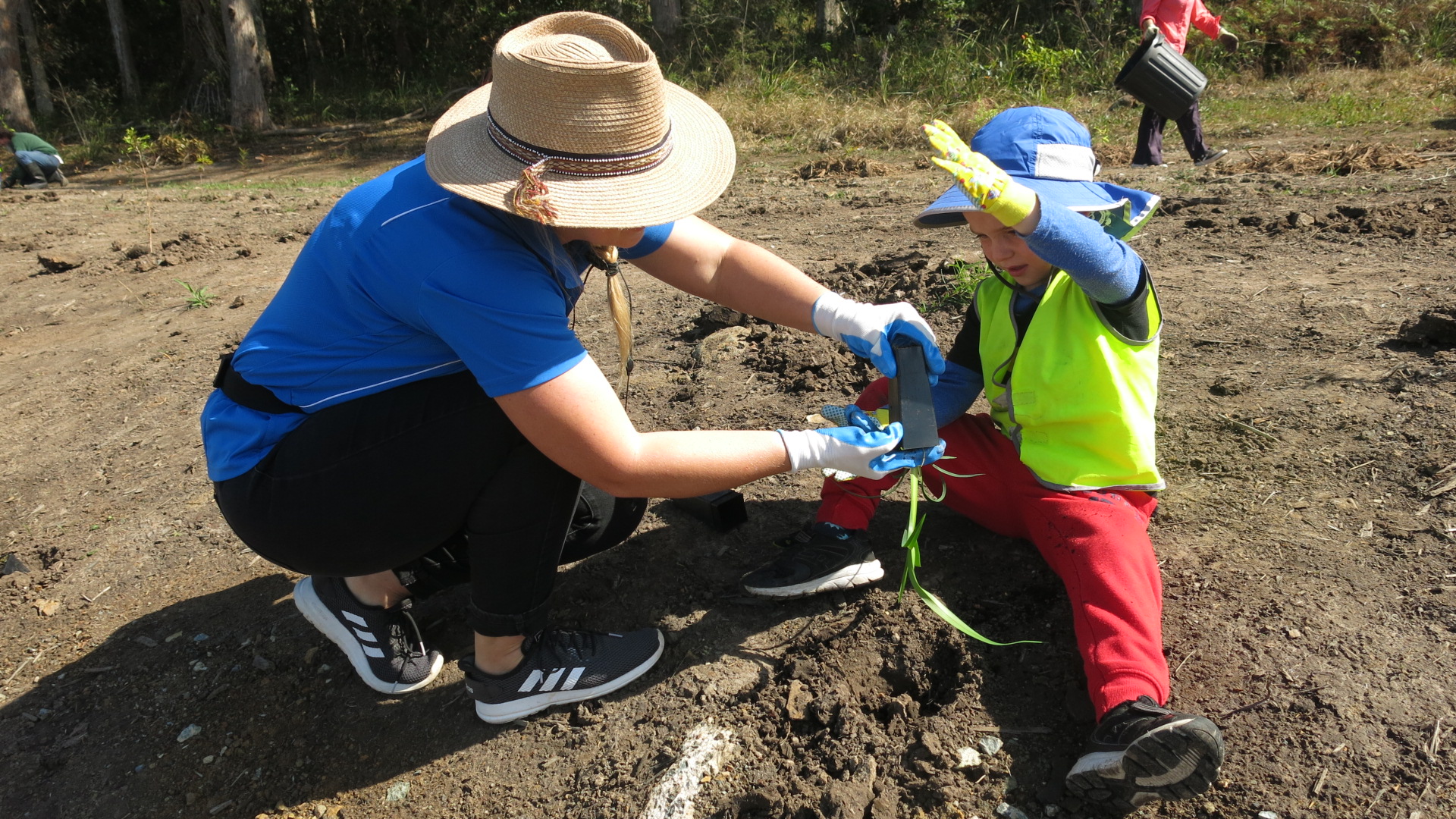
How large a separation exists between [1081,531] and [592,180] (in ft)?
4.02

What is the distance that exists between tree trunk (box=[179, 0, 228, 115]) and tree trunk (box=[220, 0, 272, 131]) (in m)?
1.34

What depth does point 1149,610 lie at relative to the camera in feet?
5.75

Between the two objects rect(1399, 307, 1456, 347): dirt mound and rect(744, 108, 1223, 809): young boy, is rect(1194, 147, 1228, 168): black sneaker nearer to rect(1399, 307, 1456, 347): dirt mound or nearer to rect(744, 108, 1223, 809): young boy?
rect(1399, 307, 1456, 347): dirt mound

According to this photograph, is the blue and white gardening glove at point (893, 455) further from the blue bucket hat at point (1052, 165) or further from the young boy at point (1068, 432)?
the blue bucket hat at point (1052, 165)

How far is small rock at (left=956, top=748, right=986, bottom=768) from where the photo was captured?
1.71m

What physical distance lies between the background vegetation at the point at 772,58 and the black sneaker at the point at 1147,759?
6.08m

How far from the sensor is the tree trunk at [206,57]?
39.9 feet

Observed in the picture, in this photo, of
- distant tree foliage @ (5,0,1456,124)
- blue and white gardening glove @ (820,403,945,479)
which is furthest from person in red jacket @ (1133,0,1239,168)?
blue and white gardening glove @ (820,403,945,479)

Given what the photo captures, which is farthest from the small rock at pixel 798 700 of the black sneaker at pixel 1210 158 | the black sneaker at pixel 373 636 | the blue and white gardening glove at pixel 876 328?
the black sneaker at pixel 1210 158

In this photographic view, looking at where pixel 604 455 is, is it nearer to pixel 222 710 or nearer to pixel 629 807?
pixel 629 807

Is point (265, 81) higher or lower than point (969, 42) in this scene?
lower

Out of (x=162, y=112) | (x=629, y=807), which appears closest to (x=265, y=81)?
(x=162, y=112)

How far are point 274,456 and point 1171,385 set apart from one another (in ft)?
8.11

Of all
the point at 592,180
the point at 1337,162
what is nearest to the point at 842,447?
the point at 592,180
